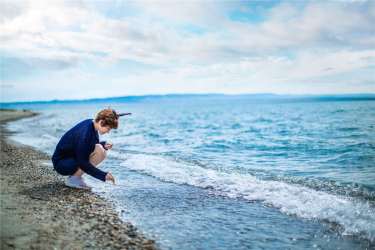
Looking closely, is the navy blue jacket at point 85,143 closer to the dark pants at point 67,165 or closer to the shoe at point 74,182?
the dark pants at point 67,165

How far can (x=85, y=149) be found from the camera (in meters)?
7.60

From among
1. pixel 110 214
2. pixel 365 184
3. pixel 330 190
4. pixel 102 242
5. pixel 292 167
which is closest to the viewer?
pixel 102 242

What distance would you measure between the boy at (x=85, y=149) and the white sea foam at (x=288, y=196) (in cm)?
306

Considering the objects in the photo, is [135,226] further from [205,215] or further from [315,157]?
[315,157]

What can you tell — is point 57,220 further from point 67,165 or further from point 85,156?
point 67,165

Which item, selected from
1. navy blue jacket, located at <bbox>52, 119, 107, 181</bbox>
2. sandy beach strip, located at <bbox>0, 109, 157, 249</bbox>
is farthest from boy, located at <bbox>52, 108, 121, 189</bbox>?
sandy beach strip, located at <bbox>0, 109, 157, 249</bbox>

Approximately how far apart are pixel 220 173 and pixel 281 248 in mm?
6919

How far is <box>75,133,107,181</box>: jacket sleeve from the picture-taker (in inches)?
295

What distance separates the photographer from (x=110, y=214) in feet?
22.3

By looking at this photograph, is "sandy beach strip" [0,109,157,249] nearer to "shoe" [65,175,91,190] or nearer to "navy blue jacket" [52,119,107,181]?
"shoe" [65,175,91,190]

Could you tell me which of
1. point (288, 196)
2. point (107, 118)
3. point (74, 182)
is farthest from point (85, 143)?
point (288, 196)

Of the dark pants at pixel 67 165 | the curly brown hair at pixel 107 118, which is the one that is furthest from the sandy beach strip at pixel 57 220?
the curly brown hair at pixel 107 118

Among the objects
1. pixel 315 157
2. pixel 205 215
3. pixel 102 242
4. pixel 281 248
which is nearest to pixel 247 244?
pixel 281 248

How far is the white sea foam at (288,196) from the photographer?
6.88 metres
